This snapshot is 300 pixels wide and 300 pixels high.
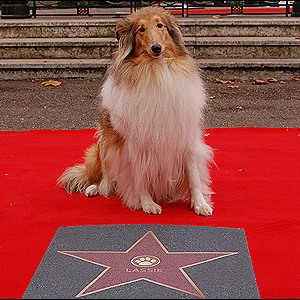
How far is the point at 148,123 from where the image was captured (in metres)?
4.32

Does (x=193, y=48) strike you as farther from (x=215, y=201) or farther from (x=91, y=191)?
(x=215, y=201)

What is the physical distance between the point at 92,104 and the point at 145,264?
6114mm

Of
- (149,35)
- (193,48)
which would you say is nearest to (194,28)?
(193,48)

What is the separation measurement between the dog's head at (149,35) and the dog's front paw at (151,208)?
3.38 feet

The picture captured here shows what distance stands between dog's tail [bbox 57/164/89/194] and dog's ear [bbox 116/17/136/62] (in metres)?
1.20

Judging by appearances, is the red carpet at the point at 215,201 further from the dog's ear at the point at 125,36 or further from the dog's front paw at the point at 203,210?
the dog's ear at the point at 125,36

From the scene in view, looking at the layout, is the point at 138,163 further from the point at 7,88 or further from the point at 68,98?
the point at 7,88

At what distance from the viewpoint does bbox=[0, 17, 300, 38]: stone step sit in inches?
504

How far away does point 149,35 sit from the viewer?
4.18 meters

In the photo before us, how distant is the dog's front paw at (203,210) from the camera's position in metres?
4.46

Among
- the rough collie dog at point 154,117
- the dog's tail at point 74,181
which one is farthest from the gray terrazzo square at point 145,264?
the dog's tail at point 74,181

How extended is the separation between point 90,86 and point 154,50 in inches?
275

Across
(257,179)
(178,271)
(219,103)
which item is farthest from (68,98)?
(178,271)

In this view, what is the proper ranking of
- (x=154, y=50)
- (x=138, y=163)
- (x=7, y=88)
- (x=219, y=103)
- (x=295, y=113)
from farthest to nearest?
(x=7, y=88), (x=219, y=103), (x=295, y=113), (x=138, y=163), (x=154, y=50)
